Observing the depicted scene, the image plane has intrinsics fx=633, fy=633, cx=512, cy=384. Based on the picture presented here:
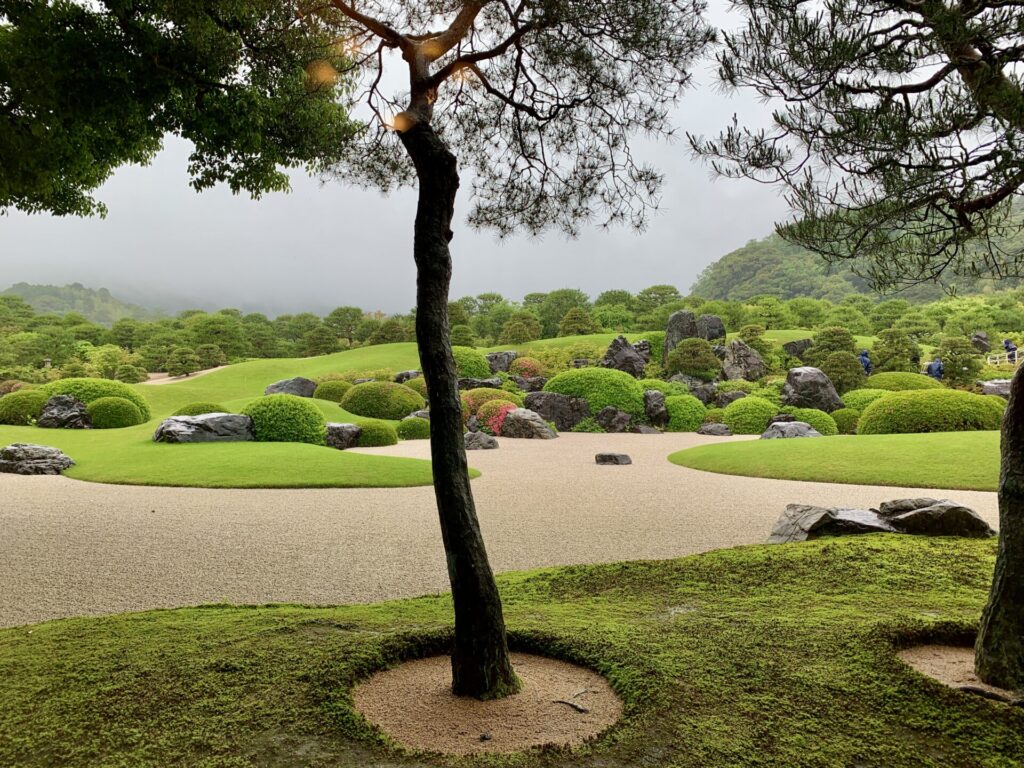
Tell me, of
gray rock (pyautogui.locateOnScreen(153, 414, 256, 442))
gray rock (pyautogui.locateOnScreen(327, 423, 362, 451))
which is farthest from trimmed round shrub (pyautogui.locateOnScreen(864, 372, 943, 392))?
gray rock (pyautogui.locateOnScreen(153, 414, 256, 442))

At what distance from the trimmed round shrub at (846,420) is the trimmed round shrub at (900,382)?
12.5ft

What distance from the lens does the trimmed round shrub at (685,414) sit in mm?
19938

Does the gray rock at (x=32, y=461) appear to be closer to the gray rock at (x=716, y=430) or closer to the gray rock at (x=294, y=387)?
the gray rock at (x=294, y=387)

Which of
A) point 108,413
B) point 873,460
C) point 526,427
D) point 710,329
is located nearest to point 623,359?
point 710,329

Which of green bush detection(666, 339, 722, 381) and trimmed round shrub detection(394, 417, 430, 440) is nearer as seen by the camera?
trimmed round shrub detection(394, 417, 430, 440)

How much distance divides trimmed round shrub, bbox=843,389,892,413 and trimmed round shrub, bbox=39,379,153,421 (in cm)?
2012

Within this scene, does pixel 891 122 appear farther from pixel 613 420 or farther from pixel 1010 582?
pixel 613 420

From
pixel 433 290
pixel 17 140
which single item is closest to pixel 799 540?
pixel 433 290

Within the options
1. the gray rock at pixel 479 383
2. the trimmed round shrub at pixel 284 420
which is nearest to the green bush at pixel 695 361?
the gray rock at pixel 479 383

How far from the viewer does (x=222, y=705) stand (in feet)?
8.38

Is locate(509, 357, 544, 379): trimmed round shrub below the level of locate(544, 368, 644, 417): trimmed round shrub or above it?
above

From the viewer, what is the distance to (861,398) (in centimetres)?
1891

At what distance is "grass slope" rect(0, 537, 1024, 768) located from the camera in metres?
2.23

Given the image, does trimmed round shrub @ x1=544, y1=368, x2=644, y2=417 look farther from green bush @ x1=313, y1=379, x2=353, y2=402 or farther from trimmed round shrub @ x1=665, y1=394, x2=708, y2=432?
green bush @ x1=313, y1=379, x2=353, y2=402
